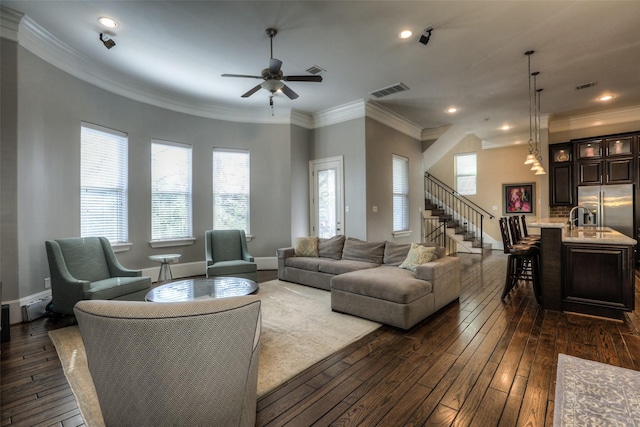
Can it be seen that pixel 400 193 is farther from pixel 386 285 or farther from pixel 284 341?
pixel 284 341

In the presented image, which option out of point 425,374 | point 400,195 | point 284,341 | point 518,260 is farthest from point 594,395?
point 400,195

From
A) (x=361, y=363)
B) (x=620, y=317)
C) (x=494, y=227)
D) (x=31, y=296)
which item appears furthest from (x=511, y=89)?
(x=31, y=296)

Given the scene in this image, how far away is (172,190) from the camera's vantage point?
5621 mm

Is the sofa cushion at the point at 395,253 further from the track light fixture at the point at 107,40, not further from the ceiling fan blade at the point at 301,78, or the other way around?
the track light fixture at the point at 107,40

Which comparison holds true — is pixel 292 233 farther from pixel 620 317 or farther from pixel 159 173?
pixel 620 317

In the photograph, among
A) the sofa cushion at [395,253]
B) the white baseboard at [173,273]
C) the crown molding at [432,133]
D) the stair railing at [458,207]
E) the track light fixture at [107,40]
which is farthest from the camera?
the stair railing at [458,207]

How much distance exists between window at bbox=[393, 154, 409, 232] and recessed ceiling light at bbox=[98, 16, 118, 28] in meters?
5.62

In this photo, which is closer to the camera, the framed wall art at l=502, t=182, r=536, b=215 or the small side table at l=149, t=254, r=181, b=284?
the small side table at l=149, t=254, r=181, b=284

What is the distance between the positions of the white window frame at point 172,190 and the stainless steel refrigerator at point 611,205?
8.69 meters

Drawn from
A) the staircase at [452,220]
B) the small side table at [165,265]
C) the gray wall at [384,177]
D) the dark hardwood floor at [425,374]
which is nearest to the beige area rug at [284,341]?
the dark hardwood floor at [425,374]

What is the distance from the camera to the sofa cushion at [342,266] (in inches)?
176

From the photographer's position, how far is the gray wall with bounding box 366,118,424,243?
616 cm

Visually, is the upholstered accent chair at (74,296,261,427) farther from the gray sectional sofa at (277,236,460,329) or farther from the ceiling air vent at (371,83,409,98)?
the ceiling air vent at (371,83,409,98)

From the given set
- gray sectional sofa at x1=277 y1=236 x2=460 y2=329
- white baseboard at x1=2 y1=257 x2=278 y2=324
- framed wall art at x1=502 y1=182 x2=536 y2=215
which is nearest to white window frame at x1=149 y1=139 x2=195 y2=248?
white baseboard at x1=2 y1=257 x2=278 y2=324
